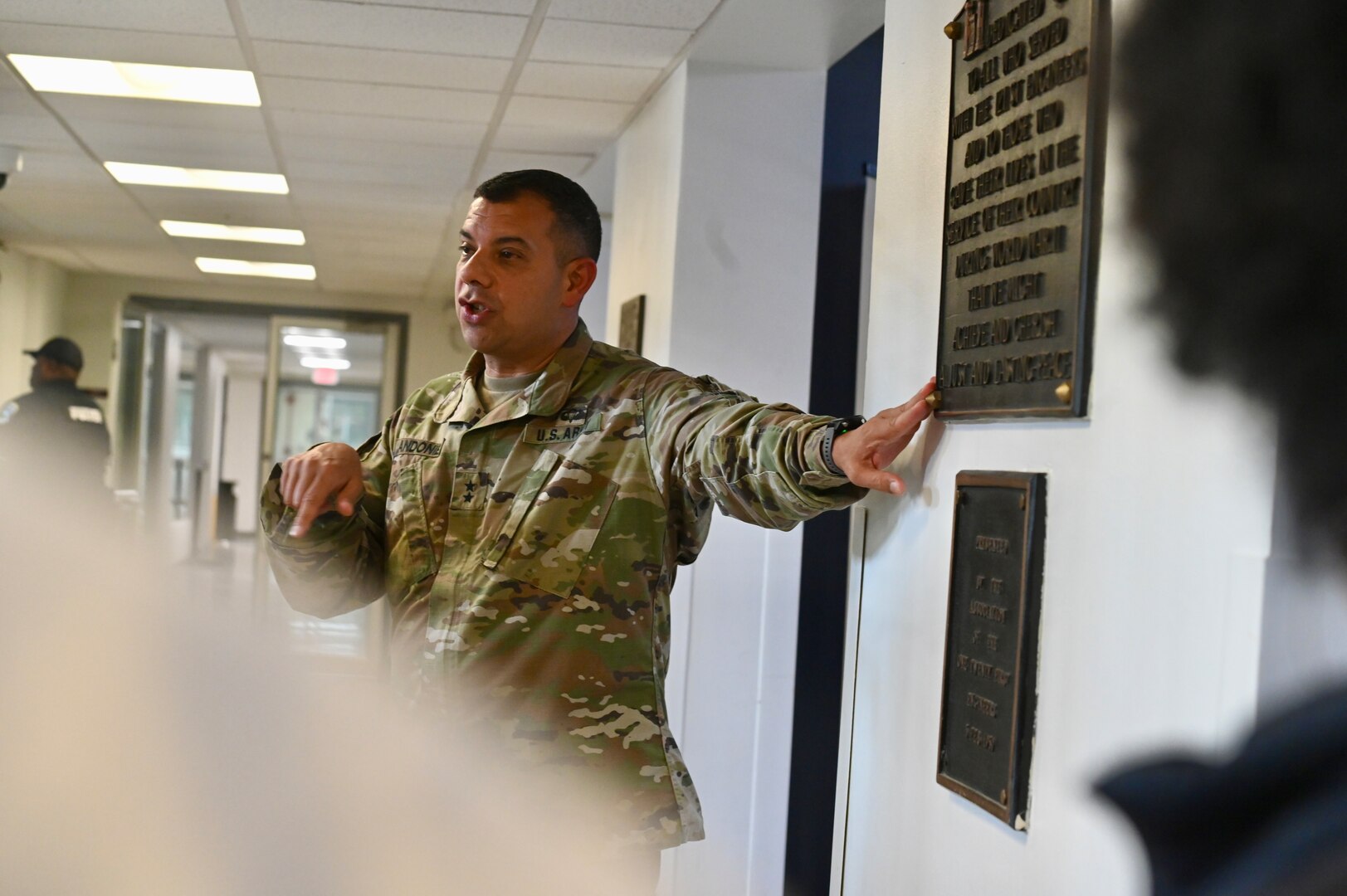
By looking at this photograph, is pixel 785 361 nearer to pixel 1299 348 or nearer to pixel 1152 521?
pixel 1152 521

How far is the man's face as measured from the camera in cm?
220

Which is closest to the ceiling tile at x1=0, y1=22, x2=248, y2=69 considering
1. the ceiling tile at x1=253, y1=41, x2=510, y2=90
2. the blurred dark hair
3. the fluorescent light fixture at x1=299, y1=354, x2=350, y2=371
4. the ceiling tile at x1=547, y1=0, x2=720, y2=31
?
the ceiling tile at x1=253, y1=41, x2=510, y2=90

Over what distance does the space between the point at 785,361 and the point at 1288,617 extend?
2.88 metres

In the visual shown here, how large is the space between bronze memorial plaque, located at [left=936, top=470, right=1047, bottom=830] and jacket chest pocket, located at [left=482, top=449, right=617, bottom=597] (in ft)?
2.17

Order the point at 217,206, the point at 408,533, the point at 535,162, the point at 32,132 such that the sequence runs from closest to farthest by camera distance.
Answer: the point at 408,533
the point at 32,132
the point at 535,162
the point at 217,206

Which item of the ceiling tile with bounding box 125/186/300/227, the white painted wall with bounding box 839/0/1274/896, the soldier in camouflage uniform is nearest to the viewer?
the white painted wall with bounding box 839/0/1274/896

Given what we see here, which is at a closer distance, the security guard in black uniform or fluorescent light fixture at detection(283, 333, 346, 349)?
the security guard in black uniform

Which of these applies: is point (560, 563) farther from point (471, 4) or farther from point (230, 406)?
point (230, 406)

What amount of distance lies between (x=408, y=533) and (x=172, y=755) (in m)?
1.69

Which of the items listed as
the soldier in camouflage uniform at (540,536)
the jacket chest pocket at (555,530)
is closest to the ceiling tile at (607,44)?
the soldier in camouflage uniform at (540,536)

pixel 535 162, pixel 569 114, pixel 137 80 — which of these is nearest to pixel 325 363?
pixel 535 162

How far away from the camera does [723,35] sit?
141 inches

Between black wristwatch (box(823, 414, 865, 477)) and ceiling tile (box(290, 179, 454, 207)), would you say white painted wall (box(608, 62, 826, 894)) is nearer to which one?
black wristwatch (box(823, 414, 865, 477))

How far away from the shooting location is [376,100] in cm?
453
